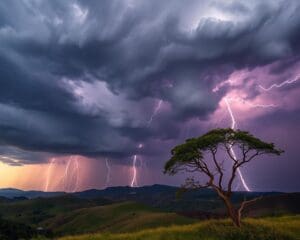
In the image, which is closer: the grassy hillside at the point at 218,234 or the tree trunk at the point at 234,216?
the grassy hillside at the point at 218,234

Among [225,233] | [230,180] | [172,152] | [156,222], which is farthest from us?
[156,222]

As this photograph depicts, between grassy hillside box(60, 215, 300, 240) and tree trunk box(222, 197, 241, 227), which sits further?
tree trunk box(222, 197, 241, 227)

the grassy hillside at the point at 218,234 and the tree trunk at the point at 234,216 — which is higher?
the tree trunk at the point at 234,216

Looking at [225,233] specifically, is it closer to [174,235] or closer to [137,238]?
[174,235]

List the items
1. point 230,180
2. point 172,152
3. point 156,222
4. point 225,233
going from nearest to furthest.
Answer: point 225,233 < point 230,180 < point 172,152 < point 156,222

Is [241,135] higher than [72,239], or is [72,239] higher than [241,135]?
[241,135]

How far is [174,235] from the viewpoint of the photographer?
108 feet

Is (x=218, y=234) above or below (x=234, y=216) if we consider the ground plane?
below

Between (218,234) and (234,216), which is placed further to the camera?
(234,216)

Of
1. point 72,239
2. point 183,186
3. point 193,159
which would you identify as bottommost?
point 72,239

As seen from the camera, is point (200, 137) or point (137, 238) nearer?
point (137, 238)

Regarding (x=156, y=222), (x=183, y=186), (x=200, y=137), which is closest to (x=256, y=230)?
(x=183, y=186)

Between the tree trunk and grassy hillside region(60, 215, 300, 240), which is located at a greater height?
the tree trunk

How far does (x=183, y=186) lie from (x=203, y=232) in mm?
6365
